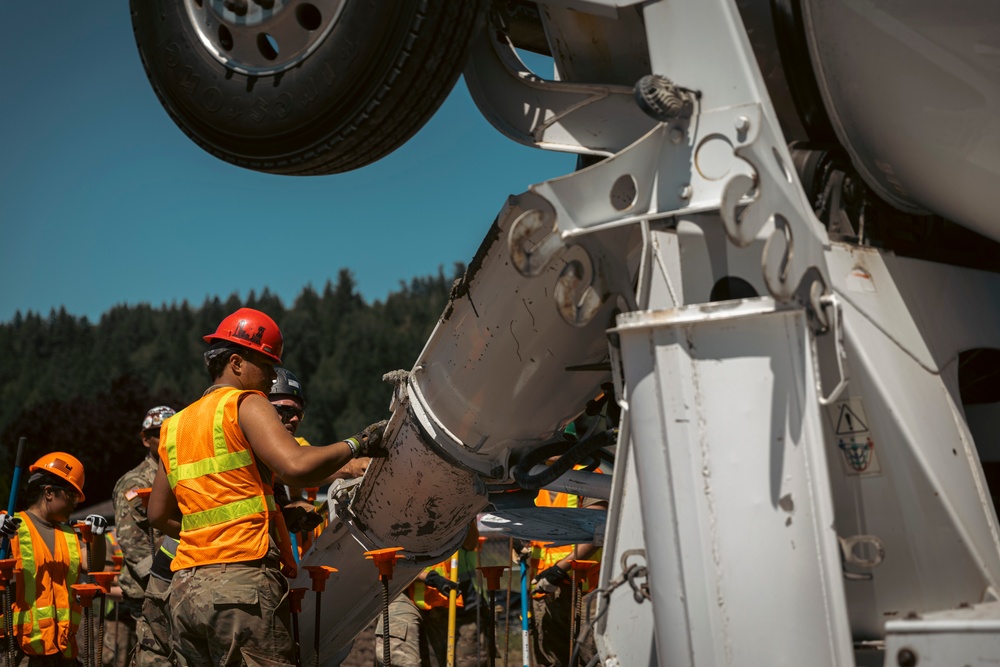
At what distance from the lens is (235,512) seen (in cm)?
395

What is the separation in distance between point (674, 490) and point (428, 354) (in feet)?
5.03

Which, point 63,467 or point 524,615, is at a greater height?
point 63,467

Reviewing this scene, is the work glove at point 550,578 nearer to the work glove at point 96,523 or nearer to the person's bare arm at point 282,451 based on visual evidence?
the work glove at point 96,523

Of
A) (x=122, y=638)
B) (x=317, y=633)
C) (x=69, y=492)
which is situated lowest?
(x=317, y=633)

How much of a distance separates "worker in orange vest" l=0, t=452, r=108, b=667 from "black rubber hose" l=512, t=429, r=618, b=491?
3.47 m

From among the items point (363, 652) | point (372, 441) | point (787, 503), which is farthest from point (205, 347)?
point (787, 503)

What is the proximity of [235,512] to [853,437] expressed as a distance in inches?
86.8

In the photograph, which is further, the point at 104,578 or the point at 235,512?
the point at 104,578

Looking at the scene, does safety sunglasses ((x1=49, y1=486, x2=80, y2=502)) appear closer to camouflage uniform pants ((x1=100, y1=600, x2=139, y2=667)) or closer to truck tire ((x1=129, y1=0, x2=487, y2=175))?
camouflage uniform pants ((x1=100, y1=600, x2=139, y2=667))

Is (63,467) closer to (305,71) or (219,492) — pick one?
(219,492)

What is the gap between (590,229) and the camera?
283cm

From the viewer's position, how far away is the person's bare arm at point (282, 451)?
150 inches

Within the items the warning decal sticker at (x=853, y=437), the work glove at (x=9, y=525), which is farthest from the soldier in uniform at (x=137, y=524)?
the warning decal sticker at (x=853, y=437)

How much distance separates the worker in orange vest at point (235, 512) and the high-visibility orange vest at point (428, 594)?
3.48 m
